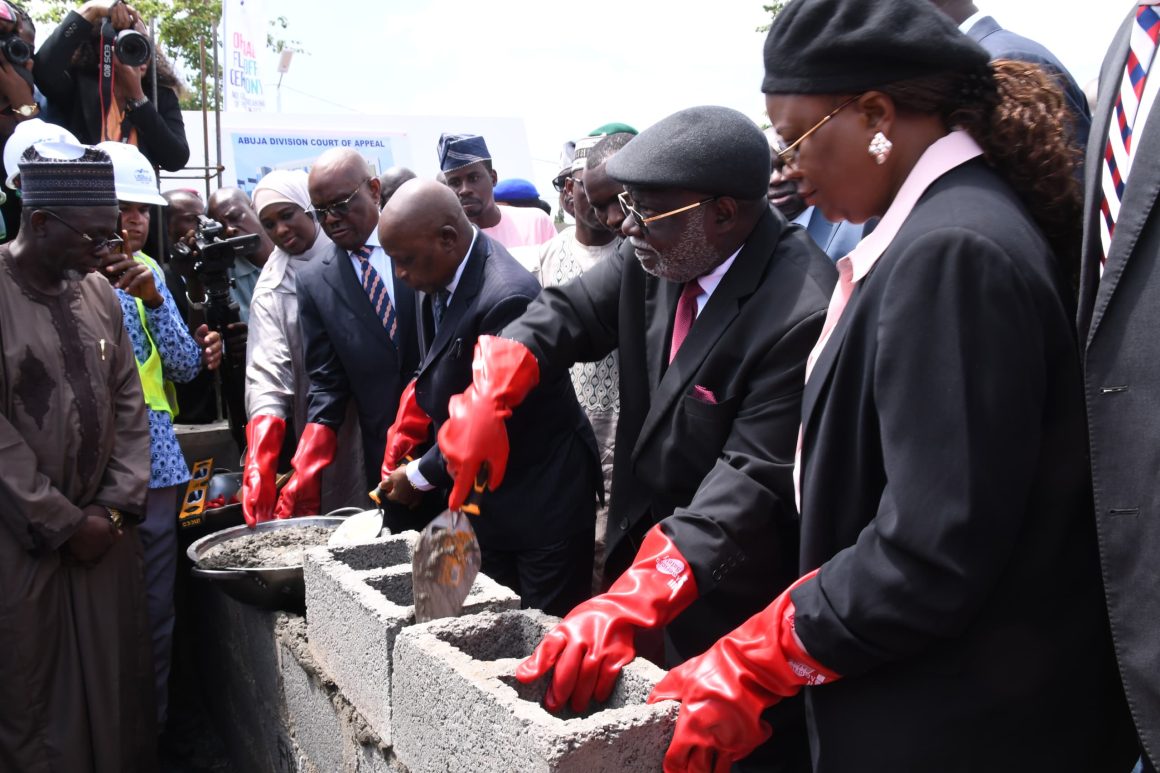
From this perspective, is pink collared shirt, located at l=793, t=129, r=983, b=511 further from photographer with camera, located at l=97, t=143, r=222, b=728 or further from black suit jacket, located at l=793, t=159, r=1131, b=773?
photographer with camera, located at l=97, t=143, r=222, b=728

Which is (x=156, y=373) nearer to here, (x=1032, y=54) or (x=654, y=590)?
(x=654, y=590)

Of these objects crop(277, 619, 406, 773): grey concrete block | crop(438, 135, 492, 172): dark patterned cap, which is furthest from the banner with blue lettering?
crop(277, 619, 406, 773): grey concrete block

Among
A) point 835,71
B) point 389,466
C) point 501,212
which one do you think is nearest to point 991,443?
point 835,71

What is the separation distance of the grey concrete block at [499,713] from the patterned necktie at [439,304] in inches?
55.3

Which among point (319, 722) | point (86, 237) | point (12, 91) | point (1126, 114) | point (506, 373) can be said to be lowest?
point (319, 722)

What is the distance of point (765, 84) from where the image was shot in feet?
5.08

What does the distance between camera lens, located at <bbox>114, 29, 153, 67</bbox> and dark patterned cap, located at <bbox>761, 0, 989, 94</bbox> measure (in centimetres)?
418

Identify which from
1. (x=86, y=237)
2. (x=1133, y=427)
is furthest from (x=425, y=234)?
(x=1133, y=427)

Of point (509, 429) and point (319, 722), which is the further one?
point (509, 429)

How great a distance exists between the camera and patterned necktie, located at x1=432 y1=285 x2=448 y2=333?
3248 millimetres

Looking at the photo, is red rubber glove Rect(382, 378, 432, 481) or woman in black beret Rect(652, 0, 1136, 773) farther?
red rubber glove Rect(382, 378, 432, 481)

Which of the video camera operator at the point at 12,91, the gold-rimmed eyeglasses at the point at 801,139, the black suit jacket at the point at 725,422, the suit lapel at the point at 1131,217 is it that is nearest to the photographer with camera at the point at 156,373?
the video camera operator at the point at 12,91

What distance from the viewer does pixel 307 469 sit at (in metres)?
3.74

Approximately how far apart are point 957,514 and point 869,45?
67 centimetres
